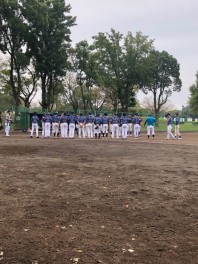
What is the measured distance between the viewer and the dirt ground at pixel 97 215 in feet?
17.2

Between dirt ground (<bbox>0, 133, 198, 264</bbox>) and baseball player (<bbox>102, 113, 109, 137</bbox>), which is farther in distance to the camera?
baseball player (<bbox>102, 113, 109, 137</bbox>)

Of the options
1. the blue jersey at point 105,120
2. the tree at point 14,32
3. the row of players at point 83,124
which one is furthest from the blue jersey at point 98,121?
the tree at point 14,32

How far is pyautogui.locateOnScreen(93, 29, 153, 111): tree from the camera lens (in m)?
52.7

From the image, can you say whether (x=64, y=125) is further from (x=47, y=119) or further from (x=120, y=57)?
(x=120, y=57)

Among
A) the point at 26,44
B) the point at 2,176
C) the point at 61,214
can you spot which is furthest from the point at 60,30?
the point at 61,214

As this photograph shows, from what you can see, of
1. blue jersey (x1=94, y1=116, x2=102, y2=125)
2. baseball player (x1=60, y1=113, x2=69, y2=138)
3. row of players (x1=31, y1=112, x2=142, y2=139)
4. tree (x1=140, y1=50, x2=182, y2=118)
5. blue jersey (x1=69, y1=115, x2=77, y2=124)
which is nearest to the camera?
row of players (x1=31, y1=112, x2=142, y2=139)

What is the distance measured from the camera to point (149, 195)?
824cm

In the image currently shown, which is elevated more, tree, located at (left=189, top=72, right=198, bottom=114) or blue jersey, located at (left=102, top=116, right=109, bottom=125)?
tree, located at (left=189, top=72, right=198, bottom=114)

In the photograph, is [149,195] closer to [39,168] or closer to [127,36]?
[39,168]

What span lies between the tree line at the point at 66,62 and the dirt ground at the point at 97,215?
3157 cm

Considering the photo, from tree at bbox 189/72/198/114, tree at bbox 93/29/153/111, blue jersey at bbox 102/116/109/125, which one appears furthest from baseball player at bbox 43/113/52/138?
tree at bbox 189/72/198/114

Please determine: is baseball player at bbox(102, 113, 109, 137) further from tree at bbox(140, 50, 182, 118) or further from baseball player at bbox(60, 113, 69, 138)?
tree at bbox(140, 50, 182, 118)

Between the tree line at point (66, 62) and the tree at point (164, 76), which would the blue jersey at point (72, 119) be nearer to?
the tree line at point (66, 62)

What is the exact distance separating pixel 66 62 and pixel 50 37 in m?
3.37
